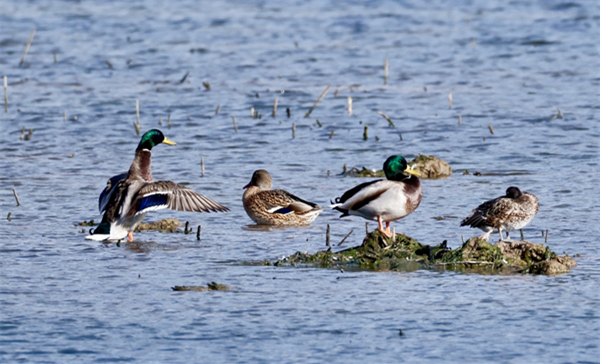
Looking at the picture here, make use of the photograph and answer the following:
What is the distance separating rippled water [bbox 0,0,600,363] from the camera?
7.07 metres

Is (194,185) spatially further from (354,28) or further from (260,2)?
(260,2)

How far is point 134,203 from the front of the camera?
10.1m

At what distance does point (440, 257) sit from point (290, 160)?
5.68 meters

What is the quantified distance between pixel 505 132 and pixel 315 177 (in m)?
3.76

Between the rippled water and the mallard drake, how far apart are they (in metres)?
0.17

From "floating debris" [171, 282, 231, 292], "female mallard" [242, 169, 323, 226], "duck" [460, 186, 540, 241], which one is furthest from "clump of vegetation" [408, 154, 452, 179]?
"floating debris" [171, 282, 231, 292]

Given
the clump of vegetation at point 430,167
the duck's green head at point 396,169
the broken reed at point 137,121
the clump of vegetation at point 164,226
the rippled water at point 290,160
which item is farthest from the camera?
the broken reed at point 137,121

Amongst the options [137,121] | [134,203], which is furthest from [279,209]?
[137,121]

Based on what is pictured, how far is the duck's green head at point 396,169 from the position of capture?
33.0ft

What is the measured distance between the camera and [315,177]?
1320 centimetres

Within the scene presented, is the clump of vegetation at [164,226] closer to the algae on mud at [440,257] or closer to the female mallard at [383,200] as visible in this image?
the female mallard at [383,200]

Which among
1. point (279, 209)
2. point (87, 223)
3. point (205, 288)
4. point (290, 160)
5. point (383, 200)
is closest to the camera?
point (205, 288)

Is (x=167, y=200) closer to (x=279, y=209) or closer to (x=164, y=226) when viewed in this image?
(x=164, y=226)

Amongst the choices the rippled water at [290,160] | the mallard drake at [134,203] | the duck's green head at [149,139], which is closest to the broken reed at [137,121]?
the rippled water at [290,160]
